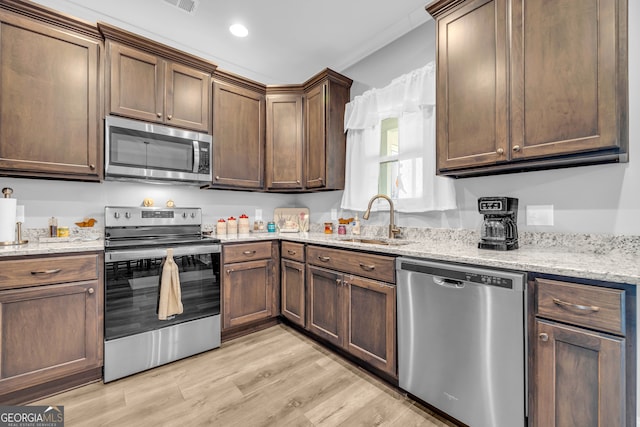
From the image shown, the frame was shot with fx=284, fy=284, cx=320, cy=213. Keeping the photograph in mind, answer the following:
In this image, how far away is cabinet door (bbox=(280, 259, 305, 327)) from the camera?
2604mm

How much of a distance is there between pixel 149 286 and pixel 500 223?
2462mm

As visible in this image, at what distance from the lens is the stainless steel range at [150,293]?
6.52 feet

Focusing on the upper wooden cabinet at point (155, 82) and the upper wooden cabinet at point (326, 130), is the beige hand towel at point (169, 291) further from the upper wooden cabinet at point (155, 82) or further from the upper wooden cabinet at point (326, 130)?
the upper wooden cabinet at point (326, 130)

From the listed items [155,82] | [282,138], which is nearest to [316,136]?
[282,138]

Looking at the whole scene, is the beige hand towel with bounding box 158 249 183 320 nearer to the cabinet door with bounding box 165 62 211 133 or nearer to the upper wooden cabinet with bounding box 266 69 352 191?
the cabinet door with bounding box 165 62 211 133

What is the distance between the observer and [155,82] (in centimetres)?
244

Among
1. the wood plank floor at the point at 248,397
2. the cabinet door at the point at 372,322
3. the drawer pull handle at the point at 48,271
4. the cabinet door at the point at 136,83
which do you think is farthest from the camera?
the cabinet door at the point at 136,83

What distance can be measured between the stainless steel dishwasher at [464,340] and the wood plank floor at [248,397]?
0.73 feet

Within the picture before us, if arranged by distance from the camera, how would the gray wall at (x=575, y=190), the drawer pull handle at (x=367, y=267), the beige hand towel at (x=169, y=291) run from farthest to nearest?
the beige hand towel at (x=169, y=291) < the drawer pull handle at (x=367, y=267) < the gray wall at (x=575, y=190)

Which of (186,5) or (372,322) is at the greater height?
(186,5)

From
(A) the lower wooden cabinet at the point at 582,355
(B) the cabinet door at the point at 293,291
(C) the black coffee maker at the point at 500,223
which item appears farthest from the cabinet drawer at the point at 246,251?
(A) the lower wooden cabinet at the point at 582,355

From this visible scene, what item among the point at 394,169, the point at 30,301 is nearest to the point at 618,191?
the point at 394,169

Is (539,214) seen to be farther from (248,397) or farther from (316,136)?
(248,397)

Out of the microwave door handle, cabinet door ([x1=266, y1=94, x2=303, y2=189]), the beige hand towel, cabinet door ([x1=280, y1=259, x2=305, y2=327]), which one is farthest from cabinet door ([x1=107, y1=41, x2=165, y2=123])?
cabinet door ([x1=280, y1=259, x2=305, y2=327])
